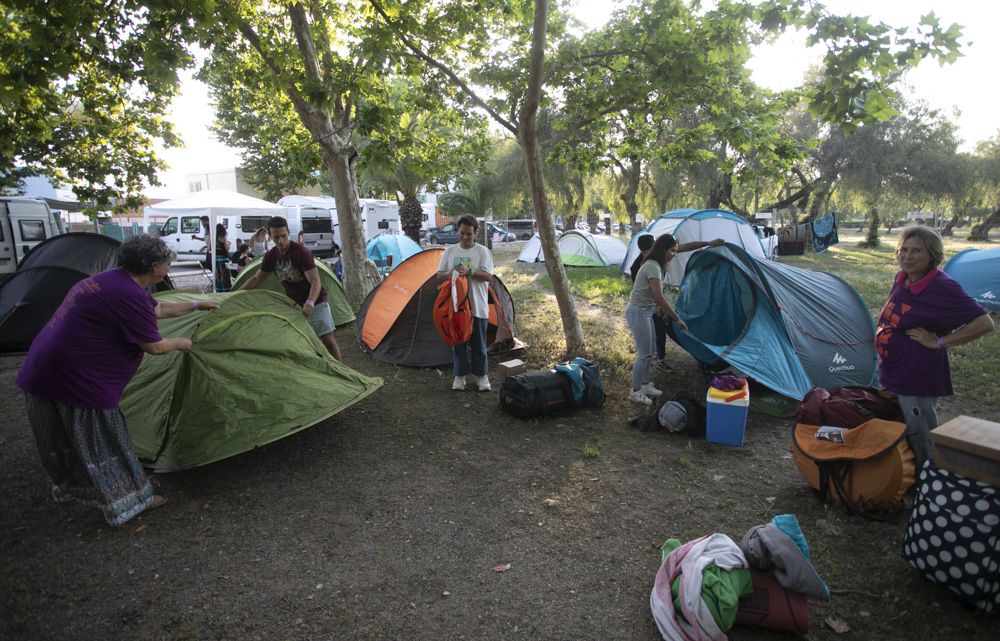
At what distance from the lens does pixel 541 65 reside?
5.50 m

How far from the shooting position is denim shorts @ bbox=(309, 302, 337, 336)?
562 centimetres

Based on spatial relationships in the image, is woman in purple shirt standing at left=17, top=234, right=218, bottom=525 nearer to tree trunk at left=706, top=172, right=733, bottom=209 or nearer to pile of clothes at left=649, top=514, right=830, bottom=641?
pile of clothes at left=649, top=514, right=830, bottom=641

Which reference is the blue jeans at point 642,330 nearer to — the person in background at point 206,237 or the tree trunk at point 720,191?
the person in background at point 206,237

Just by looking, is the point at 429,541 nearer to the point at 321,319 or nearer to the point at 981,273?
the point at 321,319

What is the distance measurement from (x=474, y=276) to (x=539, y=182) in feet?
5.88

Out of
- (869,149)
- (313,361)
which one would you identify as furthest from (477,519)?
(869,149)

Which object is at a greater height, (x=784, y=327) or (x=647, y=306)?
(x=647, y=306)

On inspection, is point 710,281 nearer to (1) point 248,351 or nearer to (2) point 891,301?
(2) point 891,301

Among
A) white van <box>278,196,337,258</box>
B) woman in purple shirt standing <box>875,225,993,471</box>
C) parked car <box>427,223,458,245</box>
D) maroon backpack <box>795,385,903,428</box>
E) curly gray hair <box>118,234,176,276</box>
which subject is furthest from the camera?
parked car <box>427,223,458,245</box>

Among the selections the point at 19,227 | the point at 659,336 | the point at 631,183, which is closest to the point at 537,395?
the point at 659,336

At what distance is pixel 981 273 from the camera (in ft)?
30.6

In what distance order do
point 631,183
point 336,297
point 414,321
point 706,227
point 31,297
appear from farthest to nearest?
point 631,183, point 706,227, point 336,297, point 31,297, point 414,321

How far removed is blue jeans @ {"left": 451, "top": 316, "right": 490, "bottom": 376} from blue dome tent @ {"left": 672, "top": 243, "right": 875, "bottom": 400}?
211 cm

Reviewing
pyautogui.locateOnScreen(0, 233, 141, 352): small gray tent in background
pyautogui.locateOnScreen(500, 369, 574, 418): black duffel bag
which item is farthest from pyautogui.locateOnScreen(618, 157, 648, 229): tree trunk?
pyautogui.locateOnScreen(0, 233, 141, 352): small gray tent in background
